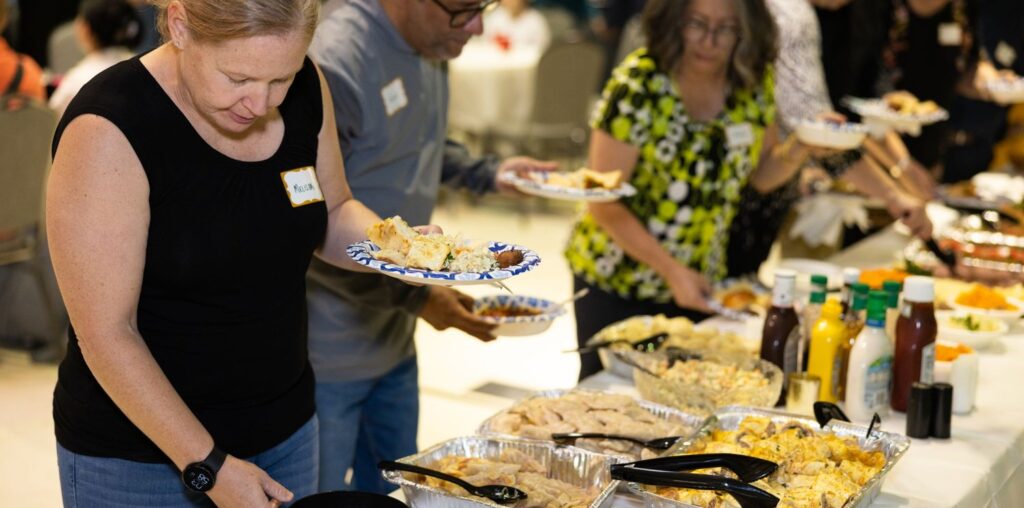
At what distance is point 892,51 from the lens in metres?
4.67

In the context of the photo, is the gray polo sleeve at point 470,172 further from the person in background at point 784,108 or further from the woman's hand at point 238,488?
the woman's hand at point 238,488

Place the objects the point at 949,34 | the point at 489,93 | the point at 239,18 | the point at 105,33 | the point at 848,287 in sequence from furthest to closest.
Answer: the point at 489,93 < the point at 105,33 < the point at 949,34 < the point at 848,287 < the point at 239,18

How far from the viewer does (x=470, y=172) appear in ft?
8.63

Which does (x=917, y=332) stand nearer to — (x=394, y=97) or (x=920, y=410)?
(x=920, y=410)

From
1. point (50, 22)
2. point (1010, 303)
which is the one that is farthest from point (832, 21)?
point (50, 22)

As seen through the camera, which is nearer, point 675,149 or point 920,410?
point 920,410

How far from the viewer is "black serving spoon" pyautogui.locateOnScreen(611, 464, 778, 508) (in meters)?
1.58

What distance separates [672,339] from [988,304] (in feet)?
3.09

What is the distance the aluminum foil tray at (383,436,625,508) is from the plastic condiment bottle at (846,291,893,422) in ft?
2.02

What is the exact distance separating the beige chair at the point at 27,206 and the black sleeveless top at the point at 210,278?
277cm

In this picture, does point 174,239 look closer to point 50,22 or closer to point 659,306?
point 659,306

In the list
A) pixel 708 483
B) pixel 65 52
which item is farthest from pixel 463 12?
pixel 65 52

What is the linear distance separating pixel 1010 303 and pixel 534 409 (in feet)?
5.08

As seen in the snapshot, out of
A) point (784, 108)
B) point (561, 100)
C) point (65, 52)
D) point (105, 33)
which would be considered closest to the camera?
point (784, 108)
